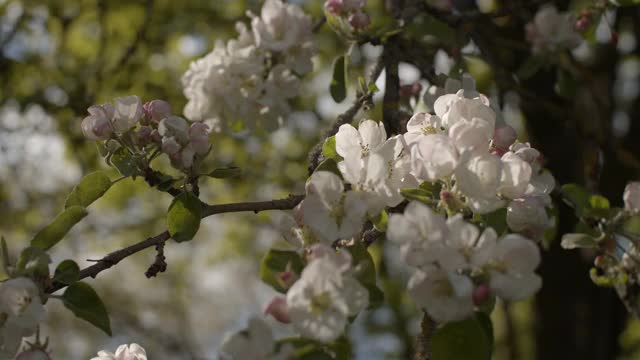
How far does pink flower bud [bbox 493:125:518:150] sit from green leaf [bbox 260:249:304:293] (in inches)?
16.1

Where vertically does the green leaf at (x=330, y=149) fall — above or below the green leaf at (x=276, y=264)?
below

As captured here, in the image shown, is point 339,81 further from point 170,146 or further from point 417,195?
point 417,195

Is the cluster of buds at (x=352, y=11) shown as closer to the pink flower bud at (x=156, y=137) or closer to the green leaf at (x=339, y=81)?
the green leaf at (x=339, y=81)

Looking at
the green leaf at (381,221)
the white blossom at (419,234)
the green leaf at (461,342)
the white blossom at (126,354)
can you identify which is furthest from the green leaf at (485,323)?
the white blossom at (126,354)

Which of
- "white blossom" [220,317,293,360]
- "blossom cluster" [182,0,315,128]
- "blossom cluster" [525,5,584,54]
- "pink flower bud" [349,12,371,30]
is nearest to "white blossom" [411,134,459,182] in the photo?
"white blossom" [220,317,293,360]

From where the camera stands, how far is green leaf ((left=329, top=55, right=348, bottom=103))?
2.05 meters

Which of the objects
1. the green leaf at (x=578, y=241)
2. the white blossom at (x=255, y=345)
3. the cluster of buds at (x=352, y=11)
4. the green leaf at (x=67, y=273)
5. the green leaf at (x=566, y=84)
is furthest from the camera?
the green leaf at (x=566, y=84)

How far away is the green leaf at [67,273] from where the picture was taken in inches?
49.0

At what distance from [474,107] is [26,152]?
3.60 metres

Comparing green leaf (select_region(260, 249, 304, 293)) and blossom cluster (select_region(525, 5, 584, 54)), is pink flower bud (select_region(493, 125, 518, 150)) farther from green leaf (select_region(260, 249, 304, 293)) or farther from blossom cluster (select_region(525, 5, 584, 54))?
blossom cluster (select_region(525, 5, 584, 54))

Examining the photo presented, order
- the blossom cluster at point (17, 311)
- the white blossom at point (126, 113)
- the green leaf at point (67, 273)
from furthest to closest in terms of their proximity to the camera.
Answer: the white blossom at point (126, 113), the green leaf at point (67, 273), the blossom cluster at point (17, 311)

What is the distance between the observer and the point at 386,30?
6.39ft

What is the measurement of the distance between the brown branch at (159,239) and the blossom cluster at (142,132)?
0.11 meters

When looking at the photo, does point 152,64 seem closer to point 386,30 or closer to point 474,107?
point 386,30
